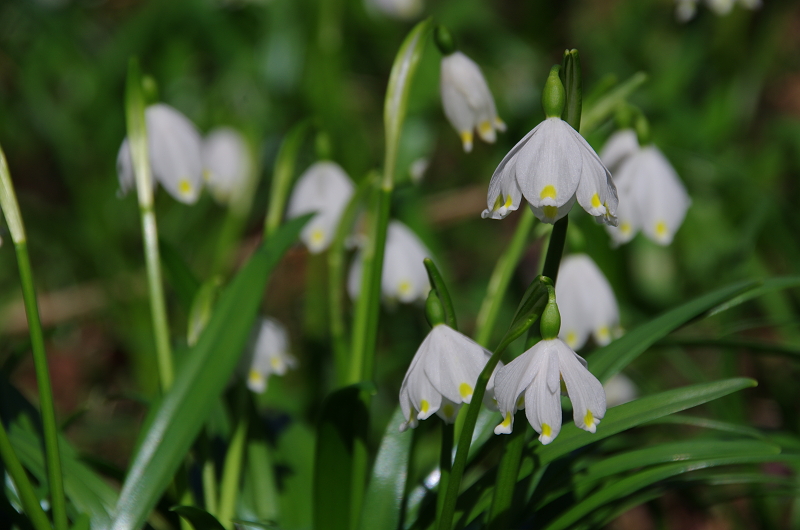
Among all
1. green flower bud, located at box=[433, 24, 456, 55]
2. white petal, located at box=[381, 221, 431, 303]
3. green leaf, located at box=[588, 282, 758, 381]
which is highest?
green flower bud, located at box=[433, 24, 456, 55]

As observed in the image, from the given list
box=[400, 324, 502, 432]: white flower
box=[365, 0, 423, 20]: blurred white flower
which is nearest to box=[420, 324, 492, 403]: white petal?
box=[400, 324, 502, 432]: white flower

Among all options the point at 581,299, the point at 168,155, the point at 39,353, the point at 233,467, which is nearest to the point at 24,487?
the point at 39,353

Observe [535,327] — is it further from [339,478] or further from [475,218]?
[475,218]

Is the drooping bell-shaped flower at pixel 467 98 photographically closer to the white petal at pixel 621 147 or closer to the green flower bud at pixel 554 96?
the white petal at pixel 621 147

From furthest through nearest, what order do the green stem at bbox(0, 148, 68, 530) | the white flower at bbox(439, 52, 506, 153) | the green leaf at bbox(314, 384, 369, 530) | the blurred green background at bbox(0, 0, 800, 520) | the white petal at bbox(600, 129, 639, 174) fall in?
the blurred green background at bbox(0, 0, 800, 520)
the white petal at bbox(600, 129, 639, 174)
the white flower at bbox(439, 52, 506, 153)
the green leaf at bbox(314, 384, 369, 530)
the green stem at bbox(0, 148, 68, 530)

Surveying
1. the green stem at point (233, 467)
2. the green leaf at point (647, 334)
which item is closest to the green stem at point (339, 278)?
the green stem at point (233, 467)

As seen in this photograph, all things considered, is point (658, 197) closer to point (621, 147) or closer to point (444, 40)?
point (621, 147)

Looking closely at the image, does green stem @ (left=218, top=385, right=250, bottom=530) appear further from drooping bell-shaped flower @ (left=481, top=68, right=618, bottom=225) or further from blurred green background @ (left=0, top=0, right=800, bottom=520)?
drooping bell-shaped flower @ (left=481, top=68, right=618, bottom=225)

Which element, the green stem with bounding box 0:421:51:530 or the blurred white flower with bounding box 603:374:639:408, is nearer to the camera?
the green stem with bounding box 0:421:51:530

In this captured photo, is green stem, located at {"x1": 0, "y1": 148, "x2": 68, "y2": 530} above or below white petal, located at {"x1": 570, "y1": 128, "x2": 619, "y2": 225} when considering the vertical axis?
below

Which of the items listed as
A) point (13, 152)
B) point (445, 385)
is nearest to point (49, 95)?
point (13, 152)
